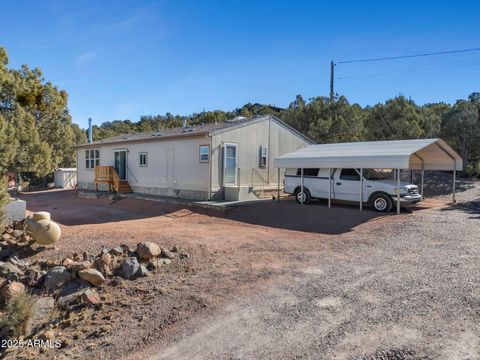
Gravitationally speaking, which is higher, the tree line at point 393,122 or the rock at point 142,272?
the tree line at point 393,122

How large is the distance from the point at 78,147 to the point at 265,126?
558 inches

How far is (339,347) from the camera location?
3.95 m

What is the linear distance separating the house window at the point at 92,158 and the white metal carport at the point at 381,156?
530 inches

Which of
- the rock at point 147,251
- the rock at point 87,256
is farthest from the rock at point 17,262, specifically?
the rock at point 147,251

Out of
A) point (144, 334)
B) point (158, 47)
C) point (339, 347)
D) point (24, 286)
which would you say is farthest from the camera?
point (158, 47)

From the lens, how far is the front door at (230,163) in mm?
15664

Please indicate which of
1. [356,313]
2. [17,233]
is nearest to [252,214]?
[17,233]

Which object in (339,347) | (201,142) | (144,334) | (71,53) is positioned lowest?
(144,334)

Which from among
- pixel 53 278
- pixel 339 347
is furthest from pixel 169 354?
pixel 53 278

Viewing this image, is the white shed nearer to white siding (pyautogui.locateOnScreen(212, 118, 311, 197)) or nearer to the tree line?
white siding (pyautogui.locateOnScreen(212, 118, 311, 197))

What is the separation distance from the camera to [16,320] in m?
5.18

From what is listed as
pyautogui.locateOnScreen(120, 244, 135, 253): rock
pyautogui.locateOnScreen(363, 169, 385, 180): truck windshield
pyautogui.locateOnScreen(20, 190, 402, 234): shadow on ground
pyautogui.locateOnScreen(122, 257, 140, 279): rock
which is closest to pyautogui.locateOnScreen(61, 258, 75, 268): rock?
pyautogui.locateOnScreen(120, 244, 135, 253): rock

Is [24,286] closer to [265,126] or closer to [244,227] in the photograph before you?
[244,227]

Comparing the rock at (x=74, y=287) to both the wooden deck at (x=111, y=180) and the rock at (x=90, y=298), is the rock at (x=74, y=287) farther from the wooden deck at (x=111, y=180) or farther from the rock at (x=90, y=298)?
the wooden deck at (x=111, y=180)
